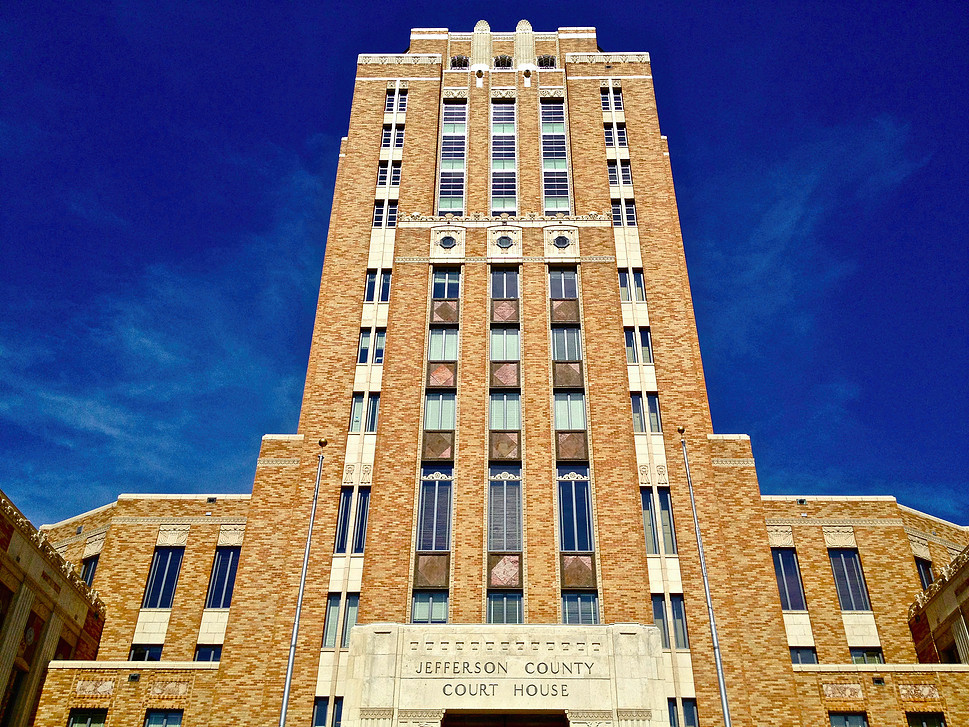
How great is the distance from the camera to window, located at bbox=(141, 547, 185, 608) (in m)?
46.1

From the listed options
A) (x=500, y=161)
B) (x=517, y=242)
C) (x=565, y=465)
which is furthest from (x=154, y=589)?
(x=500, y=161)

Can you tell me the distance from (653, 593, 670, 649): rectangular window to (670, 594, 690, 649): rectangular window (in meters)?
0.31

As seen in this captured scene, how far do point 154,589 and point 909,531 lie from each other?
40.2 meters

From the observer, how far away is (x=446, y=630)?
3494cm

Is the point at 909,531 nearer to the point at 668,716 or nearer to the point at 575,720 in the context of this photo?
the point at 668,716

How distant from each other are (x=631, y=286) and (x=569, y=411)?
948 cm

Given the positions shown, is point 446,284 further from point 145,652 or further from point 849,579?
point 849,579

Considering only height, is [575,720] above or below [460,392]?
below

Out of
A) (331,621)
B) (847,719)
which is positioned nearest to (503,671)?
(331,621)

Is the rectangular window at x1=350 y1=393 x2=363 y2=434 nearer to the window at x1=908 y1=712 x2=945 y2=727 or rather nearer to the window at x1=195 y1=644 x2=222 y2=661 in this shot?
the window at x1=195 y1=644 x2=222 y2=661

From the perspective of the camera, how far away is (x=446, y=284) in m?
47.2

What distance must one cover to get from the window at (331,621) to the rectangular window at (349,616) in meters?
0.34

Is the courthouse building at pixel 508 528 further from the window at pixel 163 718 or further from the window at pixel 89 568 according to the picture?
the window at pixel 89 568

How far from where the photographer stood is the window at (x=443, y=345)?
44.5m
